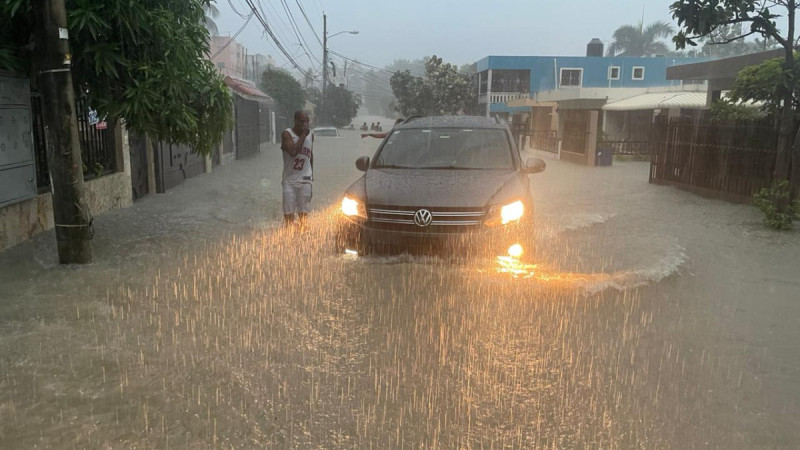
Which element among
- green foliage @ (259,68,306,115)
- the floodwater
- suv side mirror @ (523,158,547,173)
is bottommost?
the floodwater

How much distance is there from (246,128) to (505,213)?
73.6 ft

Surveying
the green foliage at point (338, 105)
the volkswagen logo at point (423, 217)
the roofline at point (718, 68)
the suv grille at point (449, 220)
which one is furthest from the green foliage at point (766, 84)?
the green foliage at point (338, 105)

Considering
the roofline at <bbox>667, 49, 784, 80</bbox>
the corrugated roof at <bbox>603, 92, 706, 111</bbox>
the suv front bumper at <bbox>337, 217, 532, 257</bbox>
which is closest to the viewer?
the suv front bumper at <bbox>337, 217, 532, 257</bbox>

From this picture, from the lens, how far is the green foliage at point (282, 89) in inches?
2042

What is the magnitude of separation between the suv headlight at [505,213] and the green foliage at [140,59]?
3.61m

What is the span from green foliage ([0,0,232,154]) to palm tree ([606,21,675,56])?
76.6m

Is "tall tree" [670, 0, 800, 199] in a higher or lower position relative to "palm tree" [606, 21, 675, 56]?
lower

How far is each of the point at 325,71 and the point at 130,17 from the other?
49.5 m

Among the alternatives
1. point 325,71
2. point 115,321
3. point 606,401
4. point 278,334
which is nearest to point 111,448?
point 278,334

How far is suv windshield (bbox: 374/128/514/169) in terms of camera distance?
22.8 ft

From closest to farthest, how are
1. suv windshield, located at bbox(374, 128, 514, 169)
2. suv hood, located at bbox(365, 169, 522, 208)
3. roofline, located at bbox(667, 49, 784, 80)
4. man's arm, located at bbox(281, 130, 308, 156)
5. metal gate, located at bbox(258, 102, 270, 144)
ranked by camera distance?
suv hood, located at bbox(365, 169, 522, 208), suv windshield, located at bbox(374, 128, 514, 169), man's arm, located at bbox(281, 130, 308, 156), roofline, located at bbox(667, 49, 784, 80), metal gate, located at bbox(258, 102, 270, 144)

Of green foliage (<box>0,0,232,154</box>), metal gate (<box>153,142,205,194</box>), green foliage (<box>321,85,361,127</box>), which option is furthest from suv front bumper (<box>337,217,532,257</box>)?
green foliage (<box>321,85,361,127</box>)

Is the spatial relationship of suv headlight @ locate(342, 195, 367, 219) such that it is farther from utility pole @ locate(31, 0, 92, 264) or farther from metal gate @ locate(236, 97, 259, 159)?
metal gate @ locate(236, 97, 259, 159)

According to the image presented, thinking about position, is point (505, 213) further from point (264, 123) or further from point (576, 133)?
point (264, 123)
